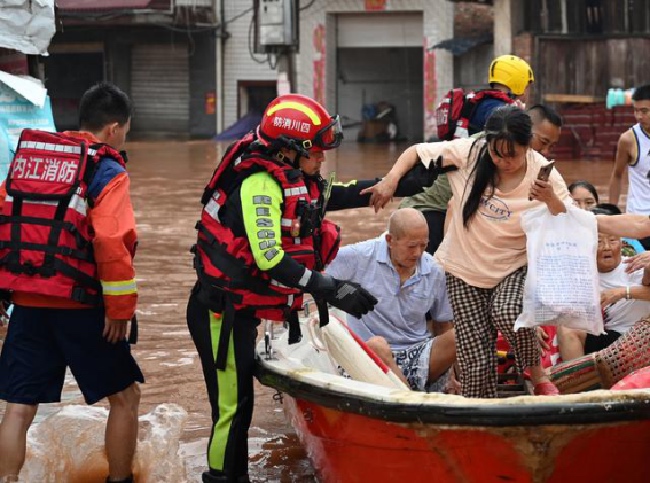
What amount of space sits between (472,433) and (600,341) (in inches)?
72.6

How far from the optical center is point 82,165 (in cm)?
501

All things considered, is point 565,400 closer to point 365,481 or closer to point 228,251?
point 365,481

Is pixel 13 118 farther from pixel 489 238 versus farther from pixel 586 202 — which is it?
pixel 489 238

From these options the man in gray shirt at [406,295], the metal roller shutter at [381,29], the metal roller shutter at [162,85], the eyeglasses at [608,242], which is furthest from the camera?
the metal roller shutter at [162,85]

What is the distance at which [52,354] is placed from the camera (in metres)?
5.19

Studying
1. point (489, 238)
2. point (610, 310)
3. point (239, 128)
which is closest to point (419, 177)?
point (489, 238)

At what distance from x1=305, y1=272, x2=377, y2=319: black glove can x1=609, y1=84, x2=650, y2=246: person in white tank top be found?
13.5 feet

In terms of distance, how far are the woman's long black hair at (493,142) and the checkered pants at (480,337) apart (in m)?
0.33

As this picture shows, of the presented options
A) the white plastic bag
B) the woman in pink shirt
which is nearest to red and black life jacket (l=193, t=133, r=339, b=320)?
the woman in pink shirt

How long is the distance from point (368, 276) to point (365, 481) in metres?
1.42

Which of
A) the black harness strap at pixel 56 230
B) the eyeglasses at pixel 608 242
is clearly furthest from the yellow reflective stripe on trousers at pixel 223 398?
the eyeglasses at pixel 608 242

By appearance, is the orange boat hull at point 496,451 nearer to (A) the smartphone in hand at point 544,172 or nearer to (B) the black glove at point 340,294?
(B) the black glove at point 340,294

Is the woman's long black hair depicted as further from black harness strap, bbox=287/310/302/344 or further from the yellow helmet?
the yellow helmet

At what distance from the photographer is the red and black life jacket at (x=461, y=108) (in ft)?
23.1
